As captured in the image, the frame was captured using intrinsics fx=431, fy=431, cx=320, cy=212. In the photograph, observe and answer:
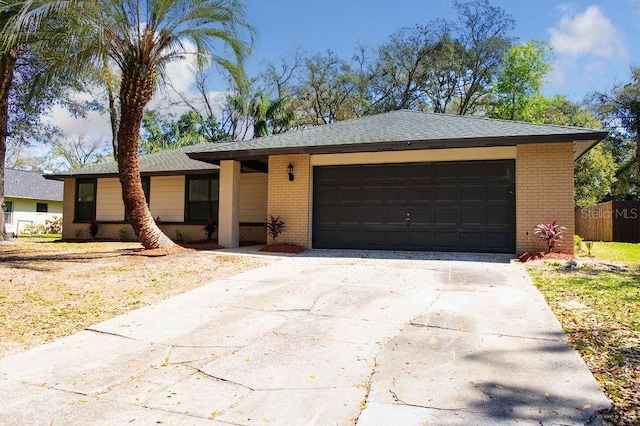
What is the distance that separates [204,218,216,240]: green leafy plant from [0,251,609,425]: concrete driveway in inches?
342

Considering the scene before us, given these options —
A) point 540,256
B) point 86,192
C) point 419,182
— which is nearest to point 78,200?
point 86,192

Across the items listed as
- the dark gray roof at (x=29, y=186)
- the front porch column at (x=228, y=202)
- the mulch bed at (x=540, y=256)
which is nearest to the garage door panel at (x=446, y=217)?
the mulch bed at (x=540, y=256)

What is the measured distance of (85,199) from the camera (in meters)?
17.6

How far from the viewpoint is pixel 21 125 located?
17672mm

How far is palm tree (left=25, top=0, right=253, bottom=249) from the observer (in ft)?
32.1

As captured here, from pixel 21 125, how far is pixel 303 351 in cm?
1885

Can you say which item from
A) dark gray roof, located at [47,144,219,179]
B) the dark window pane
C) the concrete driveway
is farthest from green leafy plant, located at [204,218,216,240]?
the concrete driveway

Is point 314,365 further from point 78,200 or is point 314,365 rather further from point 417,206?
point 78,200

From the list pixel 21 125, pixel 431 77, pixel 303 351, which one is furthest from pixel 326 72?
pixel 303 351

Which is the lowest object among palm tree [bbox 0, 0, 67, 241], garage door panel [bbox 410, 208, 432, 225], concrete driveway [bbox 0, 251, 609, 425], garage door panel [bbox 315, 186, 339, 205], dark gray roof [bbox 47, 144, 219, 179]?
concrete driveway [bbox 0, 251, 609, 425]

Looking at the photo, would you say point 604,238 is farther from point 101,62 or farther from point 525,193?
point 101,62

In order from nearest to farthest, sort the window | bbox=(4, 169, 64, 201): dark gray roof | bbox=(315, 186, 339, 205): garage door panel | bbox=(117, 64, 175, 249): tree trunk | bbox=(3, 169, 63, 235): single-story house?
bbox=(117, 64, 175, 249): tree trunk → bbox=(315, 186, 339, 205): garage door panel → the window → bbox=(3, 169, 63, 235): single-story house → bbox=(4, 169, 64, 201): dark gray roof

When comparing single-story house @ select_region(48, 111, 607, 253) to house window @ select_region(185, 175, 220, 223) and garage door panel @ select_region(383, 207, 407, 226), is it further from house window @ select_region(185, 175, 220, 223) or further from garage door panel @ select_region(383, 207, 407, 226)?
house window @ select_region(185, 175, 220, 223)

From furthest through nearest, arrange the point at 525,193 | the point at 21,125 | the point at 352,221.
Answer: the point at 21,125 < the point at 352,221 < the point at 525,193
